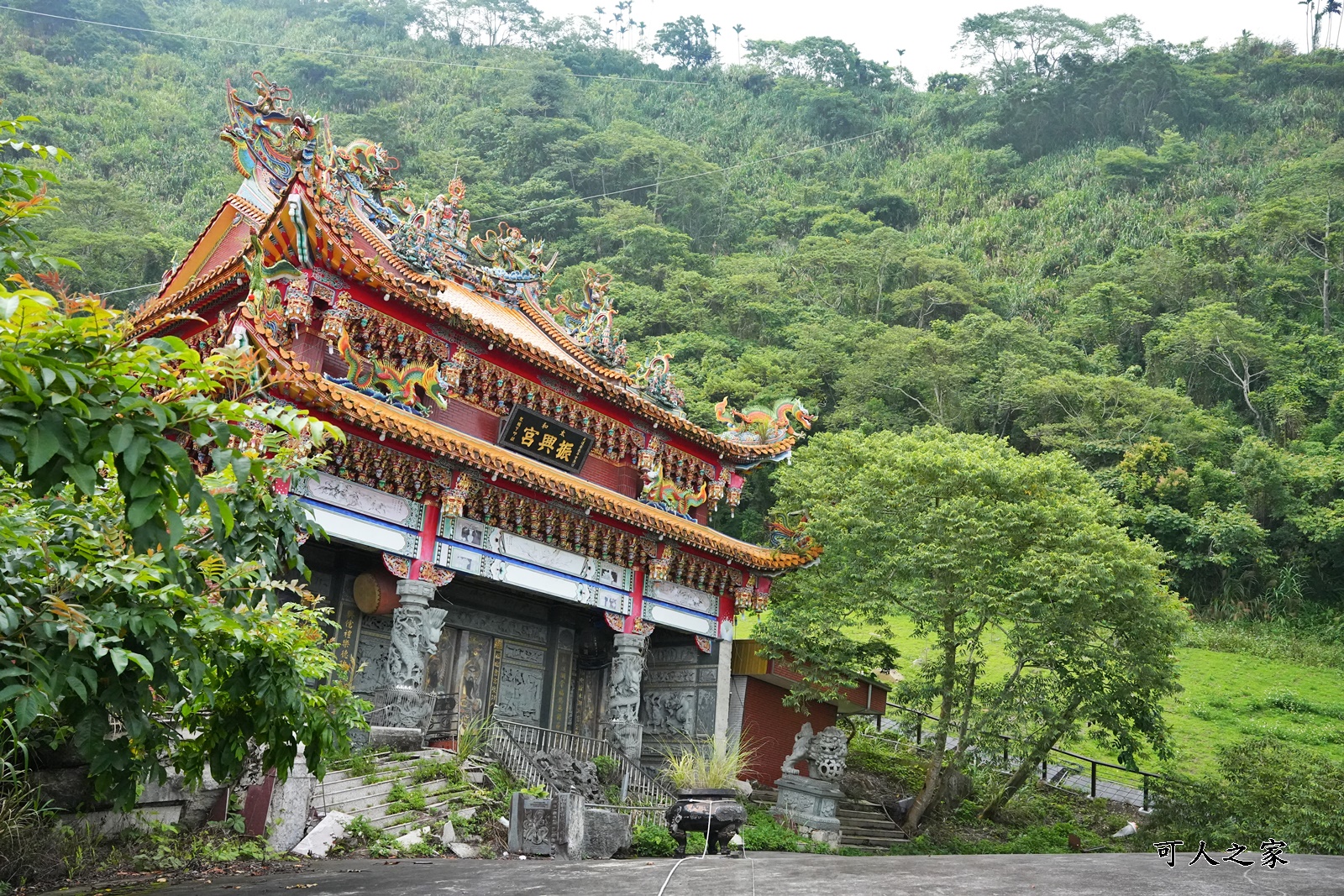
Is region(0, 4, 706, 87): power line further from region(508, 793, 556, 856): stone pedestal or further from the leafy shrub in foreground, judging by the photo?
region(508, 793, 556, 856): stone pedestal

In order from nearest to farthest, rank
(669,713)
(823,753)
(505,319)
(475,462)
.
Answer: (475,462), (823,753), (669,713), (505,319)

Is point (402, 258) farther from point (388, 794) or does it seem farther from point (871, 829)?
point (871, 829)

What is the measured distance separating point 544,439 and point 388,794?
6577 mm

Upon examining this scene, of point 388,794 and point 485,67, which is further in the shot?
point 485,67

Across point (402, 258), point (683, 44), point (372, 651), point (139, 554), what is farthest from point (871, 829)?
point (683, 44)

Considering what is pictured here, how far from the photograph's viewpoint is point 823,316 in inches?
1906

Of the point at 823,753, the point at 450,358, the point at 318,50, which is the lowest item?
the point at 823,753

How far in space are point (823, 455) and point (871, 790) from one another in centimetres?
721

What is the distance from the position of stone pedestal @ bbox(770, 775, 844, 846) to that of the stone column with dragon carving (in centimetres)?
610

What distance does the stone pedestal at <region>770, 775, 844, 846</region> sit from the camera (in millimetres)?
16328

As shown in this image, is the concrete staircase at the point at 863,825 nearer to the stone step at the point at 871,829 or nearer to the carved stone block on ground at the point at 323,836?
the stone step at the point at 871,829

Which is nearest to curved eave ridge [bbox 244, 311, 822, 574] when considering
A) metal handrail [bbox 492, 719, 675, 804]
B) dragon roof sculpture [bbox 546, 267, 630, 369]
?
dragon roof sculpture [bbox 546, 267, 630, 369]

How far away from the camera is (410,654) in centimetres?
1418

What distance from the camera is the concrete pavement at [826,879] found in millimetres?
7516
